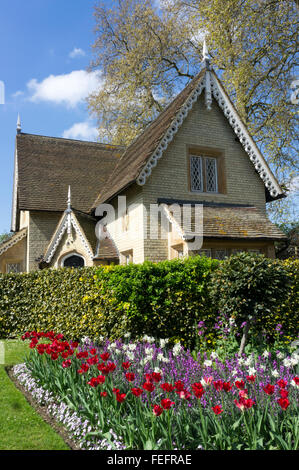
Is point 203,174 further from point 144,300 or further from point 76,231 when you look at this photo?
point 144,300

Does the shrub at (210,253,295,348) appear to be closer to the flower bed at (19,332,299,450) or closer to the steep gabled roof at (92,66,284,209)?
the flower bed at (19,332,299,450)

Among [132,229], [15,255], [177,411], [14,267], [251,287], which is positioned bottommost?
[177,411]

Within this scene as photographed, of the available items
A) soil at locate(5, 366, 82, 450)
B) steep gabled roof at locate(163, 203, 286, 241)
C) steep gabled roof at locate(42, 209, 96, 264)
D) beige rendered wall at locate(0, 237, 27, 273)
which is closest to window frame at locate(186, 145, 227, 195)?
steep gabled roof at locate(163, 203, 286, 241)

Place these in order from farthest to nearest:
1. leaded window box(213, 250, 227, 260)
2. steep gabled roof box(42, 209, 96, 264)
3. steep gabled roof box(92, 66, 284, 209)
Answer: steep gabled roof box(42, 209, 96, 264), leaded window box(213, 250, 227, 260), steep gabled roof box(92, 66, 284, 209)

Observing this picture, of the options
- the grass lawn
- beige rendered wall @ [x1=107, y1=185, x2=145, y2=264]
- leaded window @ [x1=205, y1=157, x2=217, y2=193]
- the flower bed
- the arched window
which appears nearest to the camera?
the flower bed

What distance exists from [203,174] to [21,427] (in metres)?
13.8

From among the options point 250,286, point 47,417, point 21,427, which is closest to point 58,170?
point 250,286

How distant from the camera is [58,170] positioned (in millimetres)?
23672

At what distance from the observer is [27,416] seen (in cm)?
593

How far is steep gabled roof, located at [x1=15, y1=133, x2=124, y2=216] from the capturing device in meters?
21.4

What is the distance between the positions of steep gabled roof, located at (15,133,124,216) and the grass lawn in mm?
14872

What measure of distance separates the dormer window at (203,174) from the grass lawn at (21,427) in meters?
12.1

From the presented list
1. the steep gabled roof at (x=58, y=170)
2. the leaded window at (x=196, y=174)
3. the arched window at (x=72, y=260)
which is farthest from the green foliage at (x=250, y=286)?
the steep gabled roof at (x=58, y=170)

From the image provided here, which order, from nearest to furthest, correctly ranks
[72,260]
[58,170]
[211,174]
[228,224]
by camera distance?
1. [228,224]
2. [211,174]
3. [72,260]
4. [58,170]
